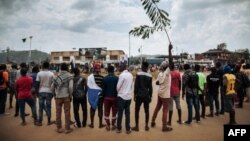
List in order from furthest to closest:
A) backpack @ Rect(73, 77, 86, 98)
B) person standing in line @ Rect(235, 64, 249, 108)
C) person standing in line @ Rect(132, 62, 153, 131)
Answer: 1. person standing in line @ Rect(235, 64, 249, 108)
2. backpack @ Rect(73, 77, 86, 98)
3. person standing in line @ Rect(132, 62, 153, 131)

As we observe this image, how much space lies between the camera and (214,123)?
10062mm

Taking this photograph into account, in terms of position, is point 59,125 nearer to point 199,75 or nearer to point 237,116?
point 199,75

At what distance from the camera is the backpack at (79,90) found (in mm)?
9250

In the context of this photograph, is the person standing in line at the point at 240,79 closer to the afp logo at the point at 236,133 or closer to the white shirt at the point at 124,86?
the white shirt at the point at 124,86

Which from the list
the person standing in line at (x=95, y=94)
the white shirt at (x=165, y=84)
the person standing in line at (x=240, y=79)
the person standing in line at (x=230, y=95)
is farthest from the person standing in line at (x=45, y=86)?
the person standing in line at (x=240, y=79)

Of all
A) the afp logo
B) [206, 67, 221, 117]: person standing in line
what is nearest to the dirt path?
[206, 67, 221, 117]: person standing in line

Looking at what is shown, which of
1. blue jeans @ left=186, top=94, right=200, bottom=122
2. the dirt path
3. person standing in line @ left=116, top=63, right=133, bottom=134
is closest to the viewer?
the dirt path

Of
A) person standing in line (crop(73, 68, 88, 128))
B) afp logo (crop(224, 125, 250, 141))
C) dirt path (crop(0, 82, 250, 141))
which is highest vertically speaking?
person standing in line (crop(73, 68, 88, 128))

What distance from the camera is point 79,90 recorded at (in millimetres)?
9289

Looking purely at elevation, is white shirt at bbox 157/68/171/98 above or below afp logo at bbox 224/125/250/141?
above

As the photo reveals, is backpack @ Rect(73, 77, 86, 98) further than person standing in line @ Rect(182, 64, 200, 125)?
No

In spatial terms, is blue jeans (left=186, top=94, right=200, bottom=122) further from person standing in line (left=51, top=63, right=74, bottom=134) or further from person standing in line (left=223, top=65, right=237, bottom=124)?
person standing in line (left=51, top=63, right=74, bottom=134)

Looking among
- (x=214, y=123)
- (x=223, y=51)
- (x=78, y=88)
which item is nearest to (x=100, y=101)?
(x=78, y=88)

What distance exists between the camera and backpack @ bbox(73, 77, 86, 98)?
9250 millimetres
